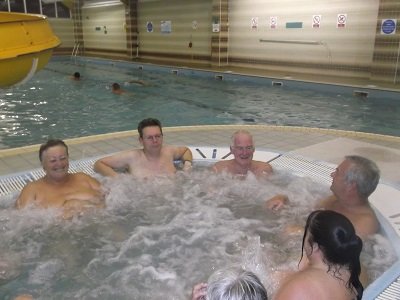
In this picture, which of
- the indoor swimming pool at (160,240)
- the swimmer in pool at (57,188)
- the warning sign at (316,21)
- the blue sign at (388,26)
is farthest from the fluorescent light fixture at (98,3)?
the swimmer in pool at (57,188)

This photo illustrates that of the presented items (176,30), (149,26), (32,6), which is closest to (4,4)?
(32,6)

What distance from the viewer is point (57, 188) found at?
344 cm

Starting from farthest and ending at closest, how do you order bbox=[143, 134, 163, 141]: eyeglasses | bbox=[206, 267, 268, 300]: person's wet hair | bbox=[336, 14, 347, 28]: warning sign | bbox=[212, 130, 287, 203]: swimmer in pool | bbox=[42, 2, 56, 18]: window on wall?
bbox=[42, 2, 56, 18]: window on wall < bbox=[336, 14, 347, 28]: warning sign < bbox=[143, 134, 163, 141]: eyeglasses < bbox=[212, 130, 287, 203]: swimmer in pool < bbox=[206, 267, 268, 300]: person's wet hair

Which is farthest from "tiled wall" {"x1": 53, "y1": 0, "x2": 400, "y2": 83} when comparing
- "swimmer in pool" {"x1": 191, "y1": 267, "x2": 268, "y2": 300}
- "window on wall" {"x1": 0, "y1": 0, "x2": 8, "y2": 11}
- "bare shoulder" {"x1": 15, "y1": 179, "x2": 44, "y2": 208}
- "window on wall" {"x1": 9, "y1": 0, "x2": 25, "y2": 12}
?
"swimmer in pool" {"x1": 191, "y1": 267, "x2": 268, "y2": 300}

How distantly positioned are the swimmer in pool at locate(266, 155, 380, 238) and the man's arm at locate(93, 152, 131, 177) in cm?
222

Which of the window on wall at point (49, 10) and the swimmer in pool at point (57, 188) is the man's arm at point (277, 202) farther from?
the window on wall at point (49, 10)

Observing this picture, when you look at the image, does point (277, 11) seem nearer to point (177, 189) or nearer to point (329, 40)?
point (329, 40)

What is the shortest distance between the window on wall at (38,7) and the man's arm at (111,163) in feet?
57.8

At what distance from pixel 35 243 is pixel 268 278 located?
70.9 inches

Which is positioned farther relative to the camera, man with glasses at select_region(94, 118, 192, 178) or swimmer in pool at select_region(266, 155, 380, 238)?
man with glasses at select_region(94, 118, 192, 178)

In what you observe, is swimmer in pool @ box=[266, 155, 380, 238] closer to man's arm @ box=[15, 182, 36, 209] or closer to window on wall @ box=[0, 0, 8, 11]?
man's arm @ box=[15, 182, 36, 209]

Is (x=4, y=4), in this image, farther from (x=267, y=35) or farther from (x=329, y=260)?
(x=329, y=260)

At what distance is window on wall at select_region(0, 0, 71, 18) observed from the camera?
66.0ft

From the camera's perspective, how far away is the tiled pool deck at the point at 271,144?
4.38 meters
